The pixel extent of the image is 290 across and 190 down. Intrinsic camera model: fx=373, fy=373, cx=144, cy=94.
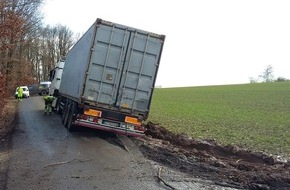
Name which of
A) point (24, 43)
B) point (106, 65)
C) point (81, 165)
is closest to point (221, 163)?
point (81, 165)

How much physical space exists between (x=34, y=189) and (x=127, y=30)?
6.82 meters

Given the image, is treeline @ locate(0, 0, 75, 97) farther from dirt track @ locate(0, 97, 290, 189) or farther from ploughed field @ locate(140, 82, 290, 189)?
ploughed field @ locate(140, 82, 290, 189)

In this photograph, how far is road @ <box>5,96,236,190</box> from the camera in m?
7.18

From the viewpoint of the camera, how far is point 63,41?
7412 cm

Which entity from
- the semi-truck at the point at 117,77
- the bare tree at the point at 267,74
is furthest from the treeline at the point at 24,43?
the bare tree at the point at 267,74

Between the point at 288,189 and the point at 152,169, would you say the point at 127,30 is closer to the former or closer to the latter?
the point at 152,169

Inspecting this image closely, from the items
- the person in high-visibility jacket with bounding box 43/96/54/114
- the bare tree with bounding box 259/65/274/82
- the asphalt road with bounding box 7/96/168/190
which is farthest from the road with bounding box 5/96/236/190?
the bare tree with bounding box 259/65/274/82

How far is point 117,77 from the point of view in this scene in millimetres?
12328

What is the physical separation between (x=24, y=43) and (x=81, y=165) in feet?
88.7

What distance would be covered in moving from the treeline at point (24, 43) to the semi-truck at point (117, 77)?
496cm

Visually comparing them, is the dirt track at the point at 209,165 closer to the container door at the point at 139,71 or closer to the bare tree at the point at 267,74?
the container door at the point at 139,71

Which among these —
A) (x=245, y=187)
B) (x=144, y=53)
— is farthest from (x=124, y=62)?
(x=245, y=187)

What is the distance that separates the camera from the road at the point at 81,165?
23.6 ft

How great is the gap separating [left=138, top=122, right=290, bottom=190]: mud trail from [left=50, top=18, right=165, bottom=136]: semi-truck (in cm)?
119
